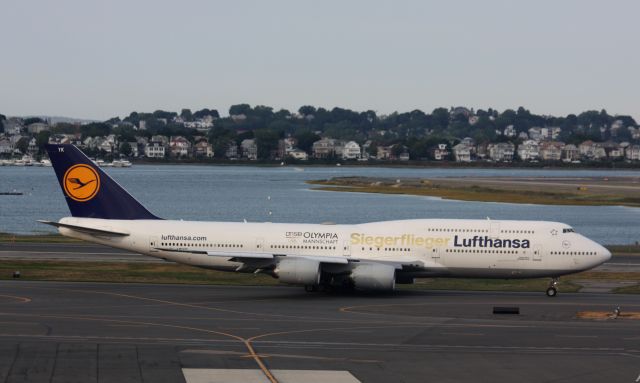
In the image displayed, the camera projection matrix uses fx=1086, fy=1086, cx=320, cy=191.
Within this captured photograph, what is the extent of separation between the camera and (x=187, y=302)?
158 feet

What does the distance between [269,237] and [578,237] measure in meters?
15.4

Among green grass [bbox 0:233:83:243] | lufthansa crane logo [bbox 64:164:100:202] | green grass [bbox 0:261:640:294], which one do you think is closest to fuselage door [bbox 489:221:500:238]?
green grass [bbox 0:261:640:294]

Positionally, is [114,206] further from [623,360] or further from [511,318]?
[623,360]

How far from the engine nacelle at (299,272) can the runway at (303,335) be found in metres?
0.82

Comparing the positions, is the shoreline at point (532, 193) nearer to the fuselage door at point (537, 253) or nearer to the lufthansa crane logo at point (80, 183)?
the fuselage door at point (537, 253)

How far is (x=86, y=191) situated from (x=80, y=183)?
543 millimetres

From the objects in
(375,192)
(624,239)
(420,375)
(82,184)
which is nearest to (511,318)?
(420,375)

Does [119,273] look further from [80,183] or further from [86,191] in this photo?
[80,183]

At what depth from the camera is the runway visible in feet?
107

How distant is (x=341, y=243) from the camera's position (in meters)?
54.3

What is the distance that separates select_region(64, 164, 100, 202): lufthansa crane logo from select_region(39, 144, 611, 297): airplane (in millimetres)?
51

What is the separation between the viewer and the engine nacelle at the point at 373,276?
51562mm

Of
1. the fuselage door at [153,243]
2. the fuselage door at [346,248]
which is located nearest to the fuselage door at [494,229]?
the fuselage door at [346,248]

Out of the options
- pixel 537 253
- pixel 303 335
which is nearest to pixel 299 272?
pixel 537 253
